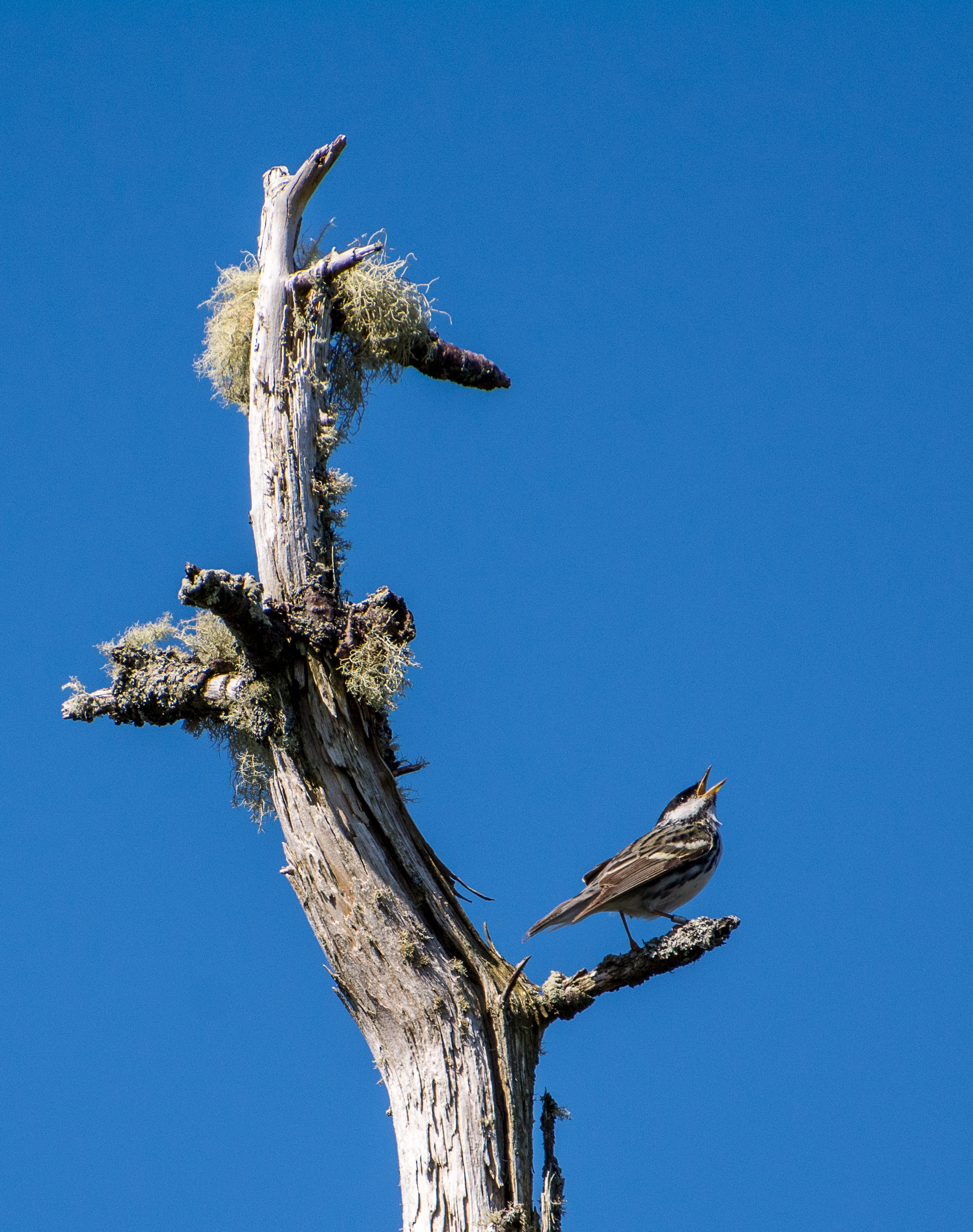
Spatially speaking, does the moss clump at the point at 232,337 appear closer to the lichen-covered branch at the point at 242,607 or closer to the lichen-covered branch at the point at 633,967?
the lichen-covered branch at the point at 242,607

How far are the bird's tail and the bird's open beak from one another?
Result: 1.45 meters

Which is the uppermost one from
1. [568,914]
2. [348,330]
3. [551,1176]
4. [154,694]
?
[348,330]

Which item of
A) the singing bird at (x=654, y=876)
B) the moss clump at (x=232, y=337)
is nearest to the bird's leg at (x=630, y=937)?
the singing bird at (x=654, y=876)

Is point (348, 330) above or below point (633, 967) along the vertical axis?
above

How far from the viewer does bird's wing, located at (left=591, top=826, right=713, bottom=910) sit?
576cm

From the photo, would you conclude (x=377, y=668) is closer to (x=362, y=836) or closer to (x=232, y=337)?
Answer: (x=362, y=836)

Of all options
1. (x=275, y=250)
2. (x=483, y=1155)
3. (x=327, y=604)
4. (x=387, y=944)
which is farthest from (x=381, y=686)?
(x=275, y=250)

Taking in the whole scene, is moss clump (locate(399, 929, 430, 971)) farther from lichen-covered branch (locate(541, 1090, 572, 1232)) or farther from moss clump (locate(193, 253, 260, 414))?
moss clump (locate(193, 253, 260, 414))

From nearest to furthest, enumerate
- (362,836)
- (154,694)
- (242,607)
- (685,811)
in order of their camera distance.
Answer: (242,607) → (362,836) → (154,694) → (685,811)

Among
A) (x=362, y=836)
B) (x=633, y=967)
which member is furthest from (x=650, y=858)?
(x=362, y=836)

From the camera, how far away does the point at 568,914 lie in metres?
5.64

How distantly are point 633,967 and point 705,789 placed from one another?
6.42 ft

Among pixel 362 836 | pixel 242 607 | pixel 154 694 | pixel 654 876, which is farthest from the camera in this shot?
pixel 654 876

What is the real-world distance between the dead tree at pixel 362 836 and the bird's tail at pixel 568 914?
245mm
